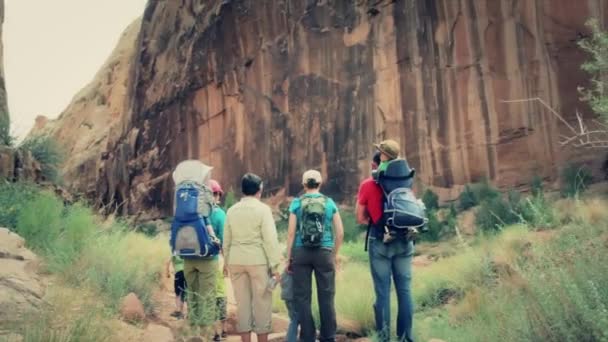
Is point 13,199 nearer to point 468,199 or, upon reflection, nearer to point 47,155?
point 47,155

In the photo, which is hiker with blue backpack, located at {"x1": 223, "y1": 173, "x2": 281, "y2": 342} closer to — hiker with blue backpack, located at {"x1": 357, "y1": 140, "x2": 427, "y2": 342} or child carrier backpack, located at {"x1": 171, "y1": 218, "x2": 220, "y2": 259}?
child carrier backpack, located at {"x1": 171, "y1": 218, "x2": 220, "y2": 259}

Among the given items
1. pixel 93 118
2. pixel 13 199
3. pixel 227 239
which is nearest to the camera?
pixel 227 239

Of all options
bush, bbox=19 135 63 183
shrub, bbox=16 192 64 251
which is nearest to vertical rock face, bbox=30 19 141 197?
bush, bbox=19 135 63 183

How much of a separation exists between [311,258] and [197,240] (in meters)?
1.19

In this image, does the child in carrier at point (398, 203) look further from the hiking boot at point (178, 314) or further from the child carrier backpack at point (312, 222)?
the hiking boot at point (178, 314)

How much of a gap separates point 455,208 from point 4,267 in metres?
14.3

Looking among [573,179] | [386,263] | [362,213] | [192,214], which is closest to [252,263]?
[192,214]

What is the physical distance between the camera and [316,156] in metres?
23.7

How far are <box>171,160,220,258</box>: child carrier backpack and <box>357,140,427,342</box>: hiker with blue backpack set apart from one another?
1493 millimetres

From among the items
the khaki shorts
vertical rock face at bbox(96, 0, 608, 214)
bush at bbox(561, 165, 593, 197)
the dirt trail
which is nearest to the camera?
the khaki shorts

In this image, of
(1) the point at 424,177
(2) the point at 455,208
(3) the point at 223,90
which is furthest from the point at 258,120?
(2) the point at 455,208

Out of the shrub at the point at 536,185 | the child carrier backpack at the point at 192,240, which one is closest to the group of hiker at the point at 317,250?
the child carrier backpack at the point at 192,240

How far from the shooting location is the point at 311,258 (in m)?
5.60

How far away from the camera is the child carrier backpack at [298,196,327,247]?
217 inches
